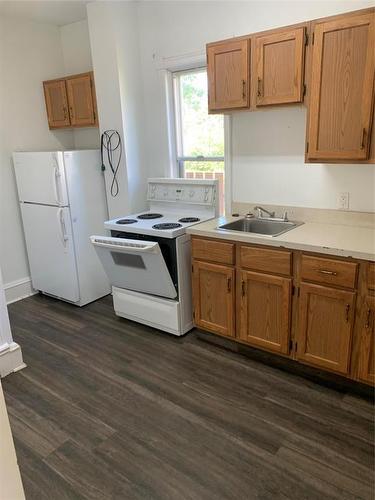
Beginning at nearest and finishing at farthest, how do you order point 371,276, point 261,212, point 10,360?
point 371,276
point 10,360
point 261,212

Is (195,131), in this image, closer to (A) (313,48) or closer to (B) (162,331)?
(A) (313,48)

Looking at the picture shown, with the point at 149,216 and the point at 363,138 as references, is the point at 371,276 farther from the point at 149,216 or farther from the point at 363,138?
the point at 149,216

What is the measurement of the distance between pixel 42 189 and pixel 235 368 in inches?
92.3

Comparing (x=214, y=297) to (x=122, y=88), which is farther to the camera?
(x=122, y=88)

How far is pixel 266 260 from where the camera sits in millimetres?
2430

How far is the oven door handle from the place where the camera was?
8.71 ft

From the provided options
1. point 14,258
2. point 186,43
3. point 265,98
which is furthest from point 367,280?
point 14,258

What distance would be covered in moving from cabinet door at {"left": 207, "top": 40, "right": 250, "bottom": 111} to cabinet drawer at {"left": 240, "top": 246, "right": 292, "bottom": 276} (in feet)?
3.28

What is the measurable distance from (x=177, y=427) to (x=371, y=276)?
1.35 meters

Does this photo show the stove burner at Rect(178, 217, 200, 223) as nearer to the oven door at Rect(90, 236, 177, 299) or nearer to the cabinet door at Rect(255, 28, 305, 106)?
the oven door at Rect(90, 236, 177, 299)

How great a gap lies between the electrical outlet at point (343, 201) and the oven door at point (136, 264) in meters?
1.30

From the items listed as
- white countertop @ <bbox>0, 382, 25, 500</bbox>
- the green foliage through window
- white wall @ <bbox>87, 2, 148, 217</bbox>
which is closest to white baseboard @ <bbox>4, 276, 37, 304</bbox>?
white wall @ <bbox>87, 2, 148, 217</bbox>

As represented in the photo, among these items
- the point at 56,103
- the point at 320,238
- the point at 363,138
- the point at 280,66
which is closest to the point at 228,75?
the point at 280,66

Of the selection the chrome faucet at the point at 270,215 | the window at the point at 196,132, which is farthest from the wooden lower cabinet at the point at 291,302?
the window at the point at 196,132
